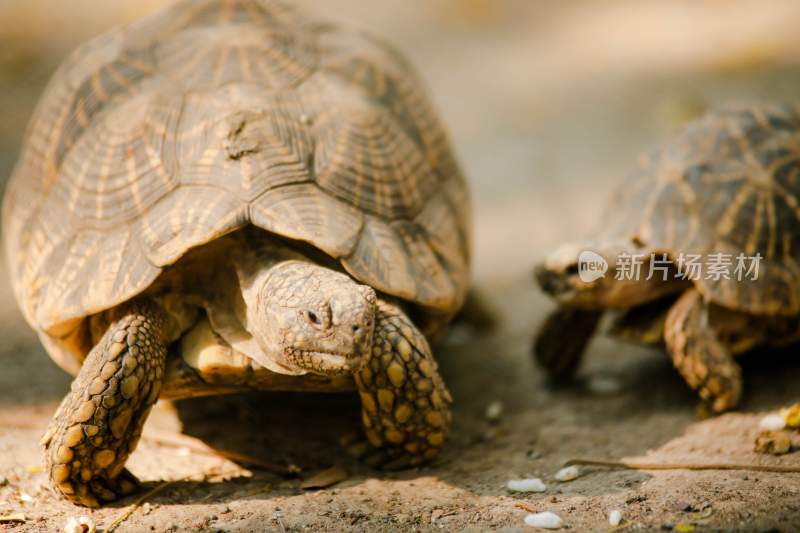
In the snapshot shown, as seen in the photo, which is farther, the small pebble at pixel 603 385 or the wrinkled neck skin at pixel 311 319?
the small pebble at pixel 603 385

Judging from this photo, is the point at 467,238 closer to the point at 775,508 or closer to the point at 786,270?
the point at 786,270

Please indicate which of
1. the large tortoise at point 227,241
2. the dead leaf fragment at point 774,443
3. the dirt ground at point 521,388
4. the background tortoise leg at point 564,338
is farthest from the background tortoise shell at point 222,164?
the dead leaf fragment at point 774,443

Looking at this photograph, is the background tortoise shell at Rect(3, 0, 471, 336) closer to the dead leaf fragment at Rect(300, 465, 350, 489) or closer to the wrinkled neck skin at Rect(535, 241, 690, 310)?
the wrinkled neck skin at Rect(535, 241, 690, 310)

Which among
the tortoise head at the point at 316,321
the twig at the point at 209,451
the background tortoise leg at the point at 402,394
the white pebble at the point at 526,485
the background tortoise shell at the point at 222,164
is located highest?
the background tortoise shell at the point at 222,164

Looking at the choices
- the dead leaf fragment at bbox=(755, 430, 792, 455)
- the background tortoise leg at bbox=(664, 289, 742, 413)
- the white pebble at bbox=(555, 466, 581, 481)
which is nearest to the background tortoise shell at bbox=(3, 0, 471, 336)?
the white pebble at bbox=(555, 466, 581, 481)

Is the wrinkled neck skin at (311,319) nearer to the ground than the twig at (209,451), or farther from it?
farther from it

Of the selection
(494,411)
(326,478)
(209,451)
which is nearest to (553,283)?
(494,411)

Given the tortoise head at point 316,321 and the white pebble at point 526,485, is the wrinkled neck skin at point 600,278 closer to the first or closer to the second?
the white pebble at point 526,485
